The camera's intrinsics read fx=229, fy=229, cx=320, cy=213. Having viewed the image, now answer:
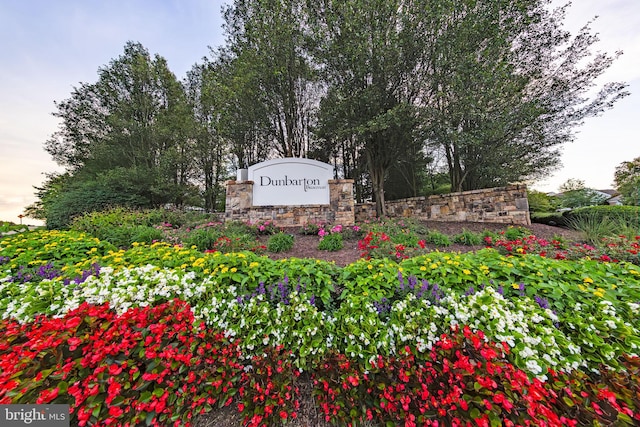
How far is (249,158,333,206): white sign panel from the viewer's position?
276 inches

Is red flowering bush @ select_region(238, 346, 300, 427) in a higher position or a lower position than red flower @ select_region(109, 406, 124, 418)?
lower

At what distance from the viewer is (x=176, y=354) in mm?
1421

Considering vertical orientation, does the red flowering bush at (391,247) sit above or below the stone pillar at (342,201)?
below

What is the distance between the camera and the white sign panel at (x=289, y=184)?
701 cm

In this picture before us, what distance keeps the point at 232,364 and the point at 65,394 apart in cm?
88

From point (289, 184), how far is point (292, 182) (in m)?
0.11

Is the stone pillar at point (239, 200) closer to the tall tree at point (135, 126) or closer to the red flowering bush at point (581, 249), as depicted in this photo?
the tall tree at point (135, 126)

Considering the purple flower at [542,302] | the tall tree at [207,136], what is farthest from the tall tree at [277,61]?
the purple flower at [542,302]

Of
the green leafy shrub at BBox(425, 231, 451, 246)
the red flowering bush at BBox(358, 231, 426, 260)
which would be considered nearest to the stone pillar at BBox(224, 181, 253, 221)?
the red flowering bush at BBox(358, 231, 426, 260)

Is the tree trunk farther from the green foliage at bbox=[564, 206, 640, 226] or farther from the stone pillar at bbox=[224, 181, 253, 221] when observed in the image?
the green foliage at bbox=[564, 206, 640, 226]

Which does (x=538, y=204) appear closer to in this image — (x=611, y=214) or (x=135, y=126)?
(x=611, y=214)

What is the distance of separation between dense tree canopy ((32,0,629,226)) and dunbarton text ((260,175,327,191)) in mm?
2084

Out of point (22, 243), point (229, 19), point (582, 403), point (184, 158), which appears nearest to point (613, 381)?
point (582, 403)

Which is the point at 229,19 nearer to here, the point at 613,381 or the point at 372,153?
the point at 372,153
